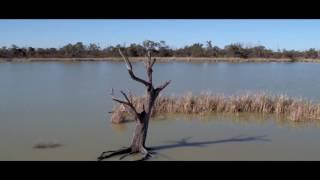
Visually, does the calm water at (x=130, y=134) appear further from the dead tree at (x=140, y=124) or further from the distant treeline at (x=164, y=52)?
the distant treeline at (x=164, y=52)

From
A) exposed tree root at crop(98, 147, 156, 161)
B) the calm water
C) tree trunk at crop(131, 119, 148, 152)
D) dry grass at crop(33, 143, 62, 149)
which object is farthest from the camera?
dry grass at crop(33, 143, 62, 149)

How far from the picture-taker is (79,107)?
42.2 feet

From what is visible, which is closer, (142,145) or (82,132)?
(142,145)

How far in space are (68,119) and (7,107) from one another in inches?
122

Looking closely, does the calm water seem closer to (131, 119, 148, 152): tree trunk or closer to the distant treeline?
(131, 119, 148, 152): tree trunk

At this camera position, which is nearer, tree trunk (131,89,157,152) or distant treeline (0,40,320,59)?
tree trunk (131,89,157,152)

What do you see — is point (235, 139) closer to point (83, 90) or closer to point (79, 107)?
point (79, 107)

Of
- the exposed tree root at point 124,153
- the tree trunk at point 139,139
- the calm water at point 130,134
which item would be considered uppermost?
the tree trunk at point 139,139

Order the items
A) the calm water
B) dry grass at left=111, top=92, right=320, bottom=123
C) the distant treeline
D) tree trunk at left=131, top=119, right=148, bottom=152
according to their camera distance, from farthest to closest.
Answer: the distant treeline, dry grass at left=111, top=92, right=320, bottom=123, the calm water, tree trunk at left=131, top=119, right=148, bottom=152

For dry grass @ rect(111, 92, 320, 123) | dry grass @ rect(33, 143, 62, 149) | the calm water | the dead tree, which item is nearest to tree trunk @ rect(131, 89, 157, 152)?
the dead tree

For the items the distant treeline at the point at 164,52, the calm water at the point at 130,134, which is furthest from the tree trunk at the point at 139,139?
the distant treeline at the point at 164,52
